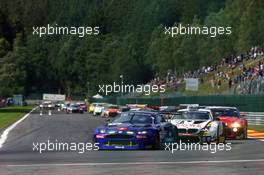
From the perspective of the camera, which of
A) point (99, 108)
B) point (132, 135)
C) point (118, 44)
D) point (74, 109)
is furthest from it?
point (118, 44)

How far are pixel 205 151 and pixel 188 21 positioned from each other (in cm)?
9790

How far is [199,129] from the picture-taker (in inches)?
1008

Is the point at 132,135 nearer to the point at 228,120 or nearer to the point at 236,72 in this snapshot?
the point at 228,120

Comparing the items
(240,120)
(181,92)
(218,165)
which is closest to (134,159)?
(218,165)

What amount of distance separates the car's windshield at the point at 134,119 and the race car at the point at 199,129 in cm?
230

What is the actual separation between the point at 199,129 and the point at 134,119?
2.70 m

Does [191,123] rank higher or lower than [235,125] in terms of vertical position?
higher

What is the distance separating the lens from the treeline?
87938 millimetres

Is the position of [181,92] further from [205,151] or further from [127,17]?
[127,17]

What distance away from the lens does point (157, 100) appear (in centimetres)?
7456

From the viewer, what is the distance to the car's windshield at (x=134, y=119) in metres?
23.5

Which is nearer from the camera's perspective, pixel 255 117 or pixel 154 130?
pixel 154 130

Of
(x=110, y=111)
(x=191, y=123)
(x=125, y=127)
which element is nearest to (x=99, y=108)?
(x=110, y=111)

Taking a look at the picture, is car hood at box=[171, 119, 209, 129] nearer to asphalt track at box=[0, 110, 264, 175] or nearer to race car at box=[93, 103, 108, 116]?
asphalt track at box=[0, 110, 264, 175]
